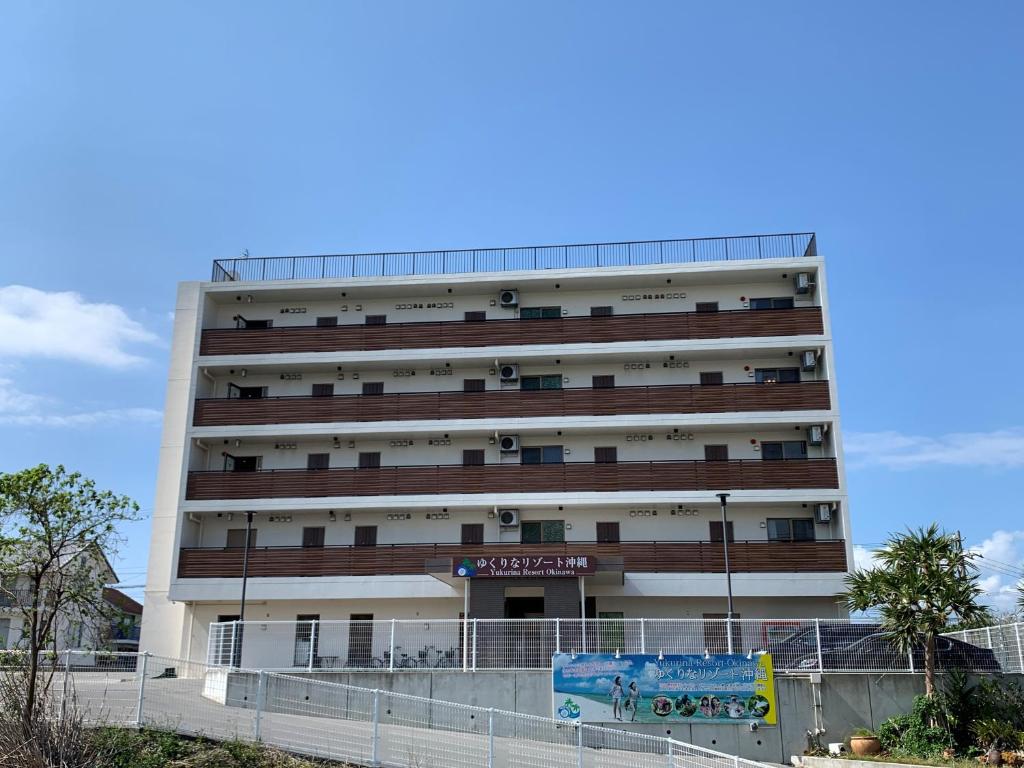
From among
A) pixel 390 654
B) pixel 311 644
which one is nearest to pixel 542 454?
pixel 390 654

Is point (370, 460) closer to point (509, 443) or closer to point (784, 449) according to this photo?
point (509, 443)

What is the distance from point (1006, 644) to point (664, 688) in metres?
8.66

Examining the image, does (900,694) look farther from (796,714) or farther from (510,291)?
(510,291)

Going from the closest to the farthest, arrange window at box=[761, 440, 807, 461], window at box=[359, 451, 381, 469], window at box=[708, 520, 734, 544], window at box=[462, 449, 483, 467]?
1. window at box=[708, 520, 734, 544]
2. window at box=[761, 440, 807, 461]
3. window at box=[462, 449, 483, 467]
4. window at box=[359, 451, 381, 469]

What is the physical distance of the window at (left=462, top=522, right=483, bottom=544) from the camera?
3841 cm

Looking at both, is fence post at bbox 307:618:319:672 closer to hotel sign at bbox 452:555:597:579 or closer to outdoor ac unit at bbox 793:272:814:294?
hotel sign at bbox 452:555:597:579

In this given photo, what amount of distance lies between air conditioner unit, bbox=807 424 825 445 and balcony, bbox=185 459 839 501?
1.06 meters

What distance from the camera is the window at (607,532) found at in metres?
37.9

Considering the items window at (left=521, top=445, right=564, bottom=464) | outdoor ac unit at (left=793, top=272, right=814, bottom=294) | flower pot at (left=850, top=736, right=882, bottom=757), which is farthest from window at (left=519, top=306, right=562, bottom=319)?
flower pot at (left=850, top=736, right=882, bottom=757)

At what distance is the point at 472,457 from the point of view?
39688 millimetres

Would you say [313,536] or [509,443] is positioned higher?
[509,443]

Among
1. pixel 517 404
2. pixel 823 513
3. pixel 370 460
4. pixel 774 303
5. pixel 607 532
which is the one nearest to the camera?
pixel 823 513

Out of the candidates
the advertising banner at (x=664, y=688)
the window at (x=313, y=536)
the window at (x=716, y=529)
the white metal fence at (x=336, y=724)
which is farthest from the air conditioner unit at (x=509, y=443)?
the white metal fence at (x=336, y=724)

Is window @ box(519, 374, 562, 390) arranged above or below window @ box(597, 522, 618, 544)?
above
